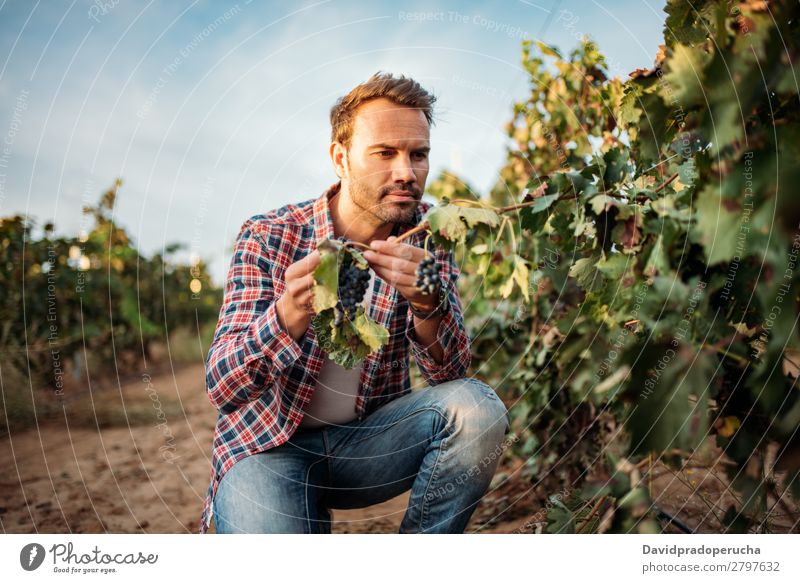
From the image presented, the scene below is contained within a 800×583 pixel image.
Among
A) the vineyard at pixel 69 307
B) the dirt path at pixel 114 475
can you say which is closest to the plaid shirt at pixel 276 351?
the dirt path at pixel 114 475

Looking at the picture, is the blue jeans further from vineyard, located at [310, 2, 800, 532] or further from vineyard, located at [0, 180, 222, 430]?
vineyard, located at [0, 180, 222, 430]

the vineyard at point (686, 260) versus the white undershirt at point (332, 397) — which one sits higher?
the vineyard at point (686, 260)

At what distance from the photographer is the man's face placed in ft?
6.14

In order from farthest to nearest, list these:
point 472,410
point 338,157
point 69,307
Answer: point 69,307 → point 338,157 → point 472,410

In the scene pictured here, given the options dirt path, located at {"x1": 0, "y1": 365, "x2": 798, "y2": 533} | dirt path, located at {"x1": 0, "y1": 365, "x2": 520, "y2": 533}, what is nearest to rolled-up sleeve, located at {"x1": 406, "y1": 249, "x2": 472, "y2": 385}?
dirt path, located at {"x1": 0, "y1": 365, "x2": 798, "y2": 533}

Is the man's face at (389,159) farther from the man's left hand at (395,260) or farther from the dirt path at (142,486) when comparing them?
the dirt path at (142,486)

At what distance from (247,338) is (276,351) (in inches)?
3.5

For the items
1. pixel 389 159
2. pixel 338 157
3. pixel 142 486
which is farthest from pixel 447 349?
pixel 142 486

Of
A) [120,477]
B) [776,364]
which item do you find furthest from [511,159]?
[120,477]

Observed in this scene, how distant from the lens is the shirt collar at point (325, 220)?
199 centimetres

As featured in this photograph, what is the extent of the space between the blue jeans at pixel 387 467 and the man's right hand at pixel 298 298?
40cm

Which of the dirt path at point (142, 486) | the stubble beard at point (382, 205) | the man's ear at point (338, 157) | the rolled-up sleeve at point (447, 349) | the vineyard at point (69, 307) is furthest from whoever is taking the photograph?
the vineyard at point (69, 307)

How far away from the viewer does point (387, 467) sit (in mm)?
1823

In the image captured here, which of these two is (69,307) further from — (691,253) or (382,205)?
(691,253)
